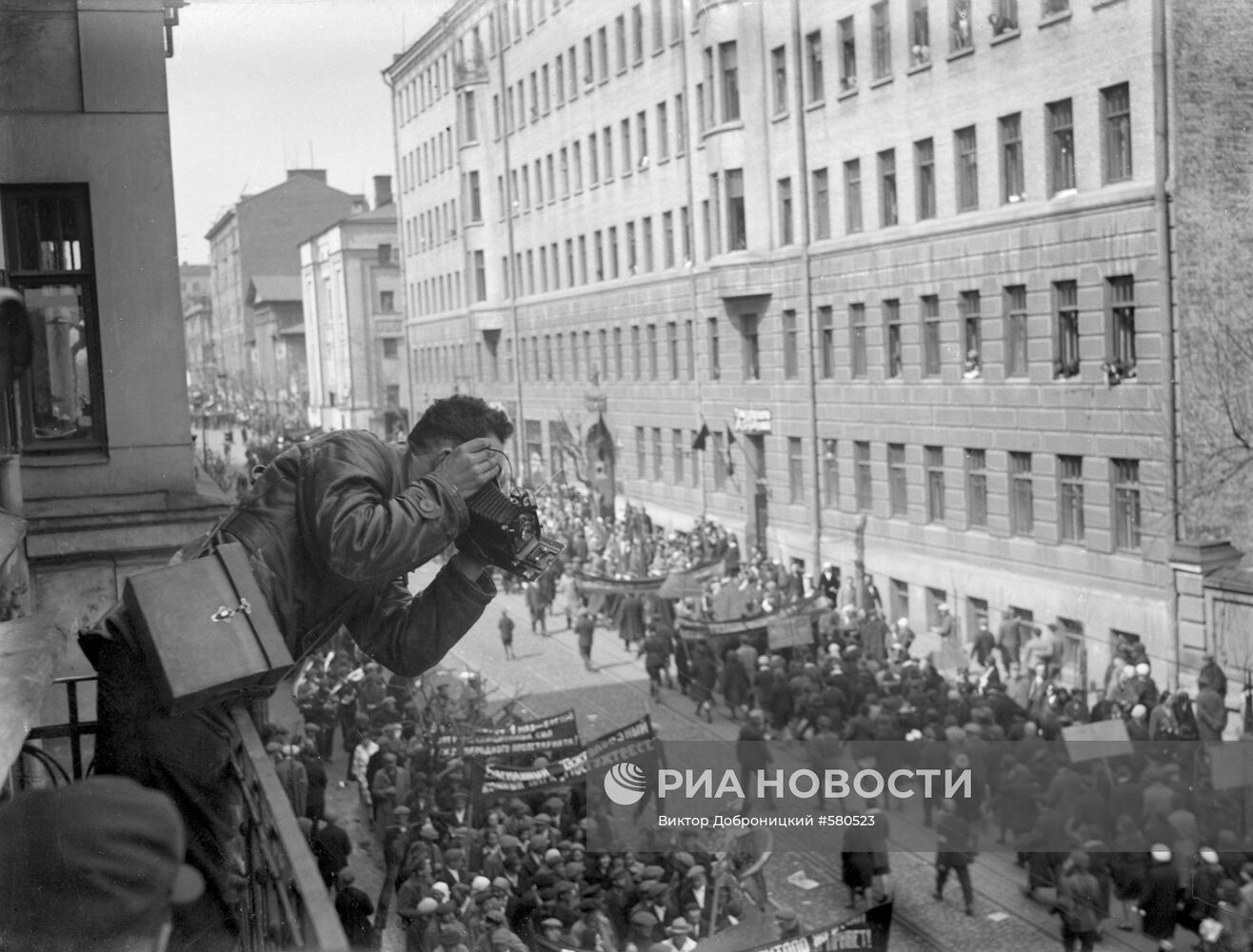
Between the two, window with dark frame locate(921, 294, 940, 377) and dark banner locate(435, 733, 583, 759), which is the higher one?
window with dark frame locate(921, 294, 940, 377)

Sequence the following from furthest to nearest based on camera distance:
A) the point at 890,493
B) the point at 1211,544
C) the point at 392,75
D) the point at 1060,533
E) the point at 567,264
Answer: the point at 890,493
the point at 1060,533
the point at 1211,544
the point at 567,264
the point at 392,75

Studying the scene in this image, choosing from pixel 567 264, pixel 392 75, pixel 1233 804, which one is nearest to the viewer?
pixel 392 75

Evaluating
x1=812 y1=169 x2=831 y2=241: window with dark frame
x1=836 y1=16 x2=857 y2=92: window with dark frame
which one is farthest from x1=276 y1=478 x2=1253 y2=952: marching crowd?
x1=836 y1=16 x2=857 y2=92: window with dark frame

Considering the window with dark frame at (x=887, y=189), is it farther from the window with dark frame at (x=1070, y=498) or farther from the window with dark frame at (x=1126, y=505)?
the window with dark frame at (x=1126, y=505)

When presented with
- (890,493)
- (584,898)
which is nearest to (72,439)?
(584,898)

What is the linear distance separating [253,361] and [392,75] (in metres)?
3.25

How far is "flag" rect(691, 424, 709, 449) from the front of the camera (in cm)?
1895

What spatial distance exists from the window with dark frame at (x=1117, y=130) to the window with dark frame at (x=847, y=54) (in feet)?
12.5

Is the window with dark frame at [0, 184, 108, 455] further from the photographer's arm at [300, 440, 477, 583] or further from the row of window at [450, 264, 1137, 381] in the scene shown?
the row of window at [450, 264, 1137, 381]

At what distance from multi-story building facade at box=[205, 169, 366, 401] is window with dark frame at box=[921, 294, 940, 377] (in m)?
12.8

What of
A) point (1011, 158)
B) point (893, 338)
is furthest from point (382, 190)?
point (893, 338)

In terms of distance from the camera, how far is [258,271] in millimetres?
9820

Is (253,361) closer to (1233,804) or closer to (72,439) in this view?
(72,439)

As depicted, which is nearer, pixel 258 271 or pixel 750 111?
pixel 258 271
